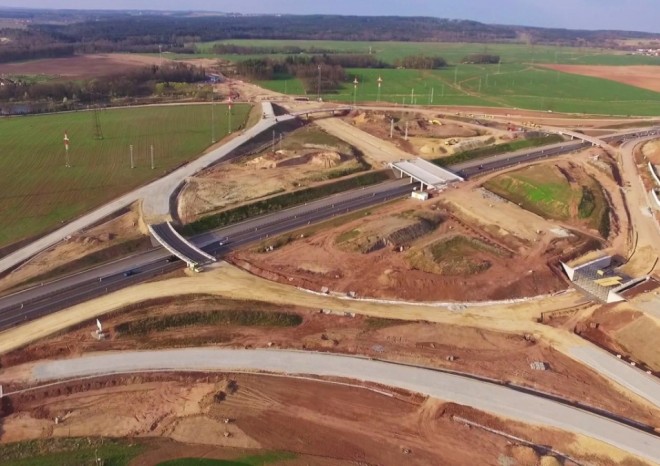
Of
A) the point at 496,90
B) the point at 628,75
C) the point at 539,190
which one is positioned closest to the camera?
the point at 539,190

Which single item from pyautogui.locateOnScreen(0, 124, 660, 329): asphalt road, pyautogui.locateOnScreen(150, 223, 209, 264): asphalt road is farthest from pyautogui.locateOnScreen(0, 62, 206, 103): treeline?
pyautogui.locateOnScreen(0, 124, 660, 329): asphalt road

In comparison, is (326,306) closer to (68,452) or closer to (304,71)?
(68,452)

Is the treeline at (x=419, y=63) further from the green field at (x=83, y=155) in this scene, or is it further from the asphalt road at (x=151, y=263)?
the asphalt road at (x=151, y=263)

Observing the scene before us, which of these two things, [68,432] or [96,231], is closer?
[68,432]

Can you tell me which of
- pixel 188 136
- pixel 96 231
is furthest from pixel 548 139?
pixel 96 231

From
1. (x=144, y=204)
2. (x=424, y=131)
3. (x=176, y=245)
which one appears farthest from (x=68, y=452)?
(x=424, y=131)

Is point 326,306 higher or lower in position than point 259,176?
lower

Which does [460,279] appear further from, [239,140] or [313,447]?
[239,140]
